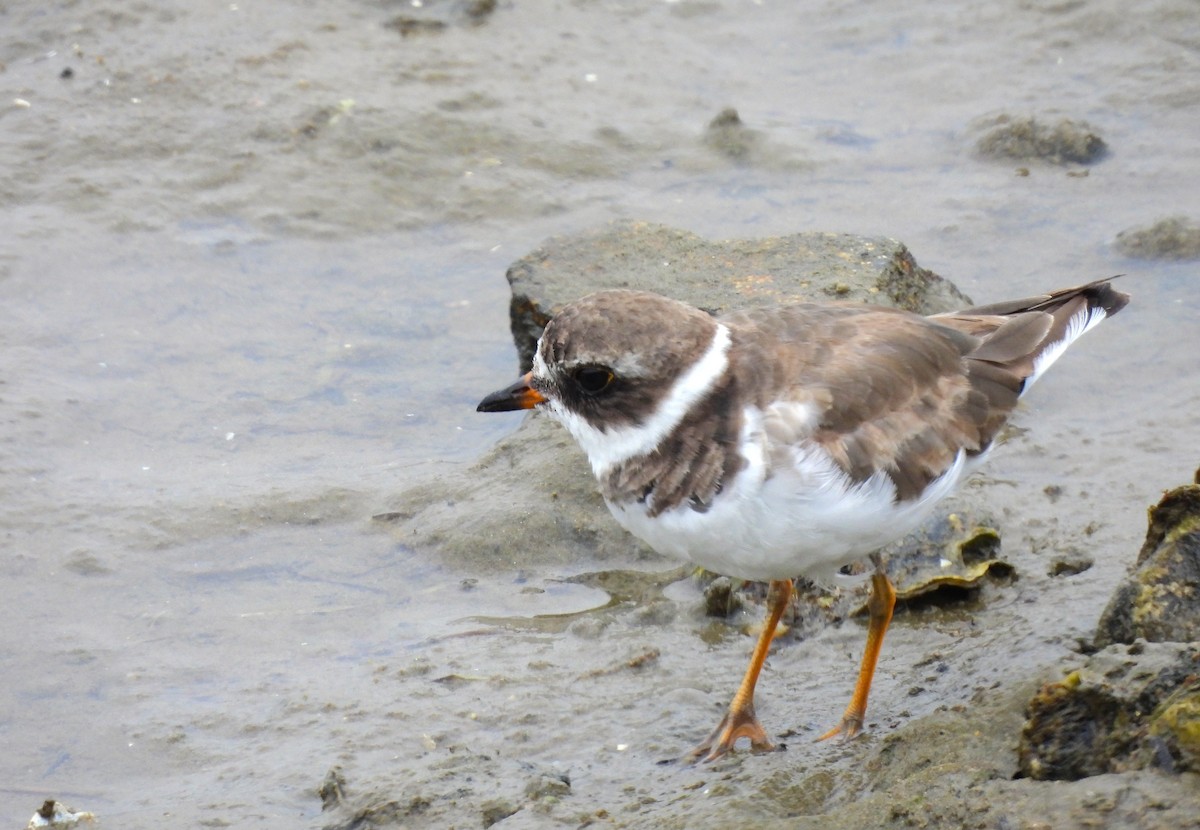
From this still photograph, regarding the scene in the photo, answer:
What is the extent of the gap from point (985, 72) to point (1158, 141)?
1.45m

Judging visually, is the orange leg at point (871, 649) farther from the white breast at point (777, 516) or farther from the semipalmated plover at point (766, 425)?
the white breast at point (777, 516)

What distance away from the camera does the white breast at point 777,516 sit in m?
4.58

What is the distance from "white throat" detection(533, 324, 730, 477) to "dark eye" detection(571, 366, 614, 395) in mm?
147

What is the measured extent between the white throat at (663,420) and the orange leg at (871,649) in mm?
1067

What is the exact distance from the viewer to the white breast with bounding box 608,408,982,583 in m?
4.58

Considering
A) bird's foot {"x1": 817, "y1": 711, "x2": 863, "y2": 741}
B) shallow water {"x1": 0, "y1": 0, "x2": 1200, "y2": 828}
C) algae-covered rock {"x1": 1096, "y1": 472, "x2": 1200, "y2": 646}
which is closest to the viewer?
algae-covered rock {"x1": 1096, "y1": 472, "x2": 1200, "y2": 646}

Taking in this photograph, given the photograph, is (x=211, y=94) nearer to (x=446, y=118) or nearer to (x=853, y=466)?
(x=446, y=118)

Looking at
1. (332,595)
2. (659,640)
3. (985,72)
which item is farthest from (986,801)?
(985,72)

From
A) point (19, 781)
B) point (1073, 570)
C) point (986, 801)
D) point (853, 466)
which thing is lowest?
point (19, 781)

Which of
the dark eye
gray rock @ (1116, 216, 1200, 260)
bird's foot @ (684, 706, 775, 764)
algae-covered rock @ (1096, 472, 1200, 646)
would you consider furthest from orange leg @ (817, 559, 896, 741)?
gray rock @ (1116, 216, 1200, 260)

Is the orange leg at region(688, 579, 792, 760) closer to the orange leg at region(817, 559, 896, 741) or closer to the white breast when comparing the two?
the orange leg at region(817, 559, 896, 741)

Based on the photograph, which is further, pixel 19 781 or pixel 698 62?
pixel 698 62

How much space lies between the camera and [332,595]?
6426 millimetres

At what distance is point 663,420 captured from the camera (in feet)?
15.8
